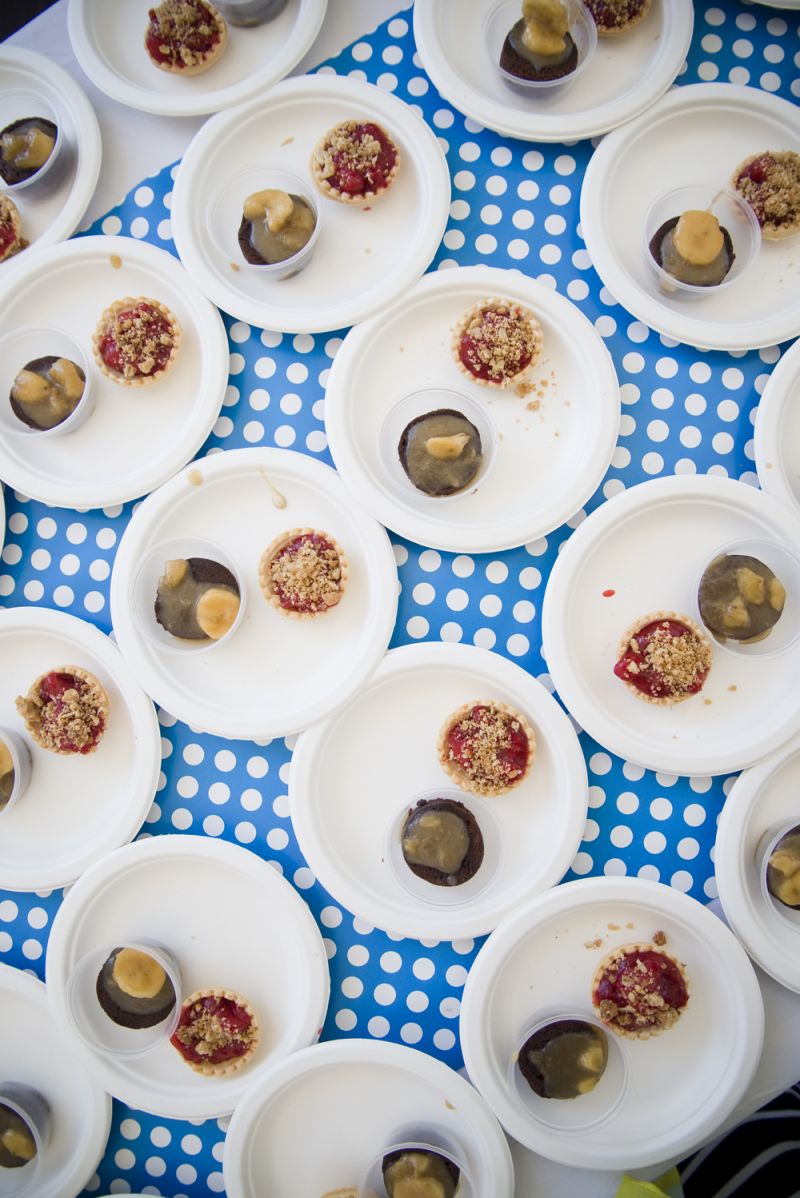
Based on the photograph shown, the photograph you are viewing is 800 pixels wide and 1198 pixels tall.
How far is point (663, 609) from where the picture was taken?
7.33 feet

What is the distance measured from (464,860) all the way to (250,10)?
2.37 metres

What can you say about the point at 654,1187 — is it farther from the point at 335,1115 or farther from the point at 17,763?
the point at 17,763

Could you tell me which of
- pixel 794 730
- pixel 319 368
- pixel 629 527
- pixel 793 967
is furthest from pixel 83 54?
pixel 793 967

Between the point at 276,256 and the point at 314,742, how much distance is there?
1328mm

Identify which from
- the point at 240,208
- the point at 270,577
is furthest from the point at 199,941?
the point at 240,208

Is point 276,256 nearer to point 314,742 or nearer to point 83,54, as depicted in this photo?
point 83,54

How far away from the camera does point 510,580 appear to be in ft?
7.43

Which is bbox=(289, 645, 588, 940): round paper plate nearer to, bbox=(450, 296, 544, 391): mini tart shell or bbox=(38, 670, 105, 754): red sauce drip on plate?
bbox=(38, 670, 105, 754): red sauce drip on plate

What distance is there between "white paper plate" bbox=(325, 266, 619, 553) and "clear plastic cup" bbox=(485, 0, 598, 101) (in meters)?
0.49

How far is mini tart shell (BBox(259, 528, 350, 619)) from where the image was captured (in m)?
2.18

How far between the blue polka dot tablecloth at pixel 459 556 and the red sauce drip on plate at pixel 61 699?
6.8 inches

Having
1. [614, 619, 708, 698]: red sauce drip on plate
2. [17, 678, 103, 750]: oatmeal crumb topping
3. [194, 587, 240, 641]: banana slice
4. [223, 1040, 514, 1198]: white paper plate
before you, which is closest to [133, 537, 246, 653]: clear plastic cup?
[194, 587, 240, 641]: banana slice

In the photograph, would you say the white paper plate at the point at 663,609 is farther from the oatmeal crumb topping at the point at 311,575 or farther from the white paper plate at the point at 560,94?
the white paper plate at the point at 560,94

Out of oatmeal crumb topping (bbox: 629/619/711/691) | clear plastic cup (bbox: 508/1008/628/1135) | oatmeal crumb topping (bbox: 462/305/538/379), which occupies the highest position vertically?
oatmeal crumb topping (bbox: 462/305/538/379)
